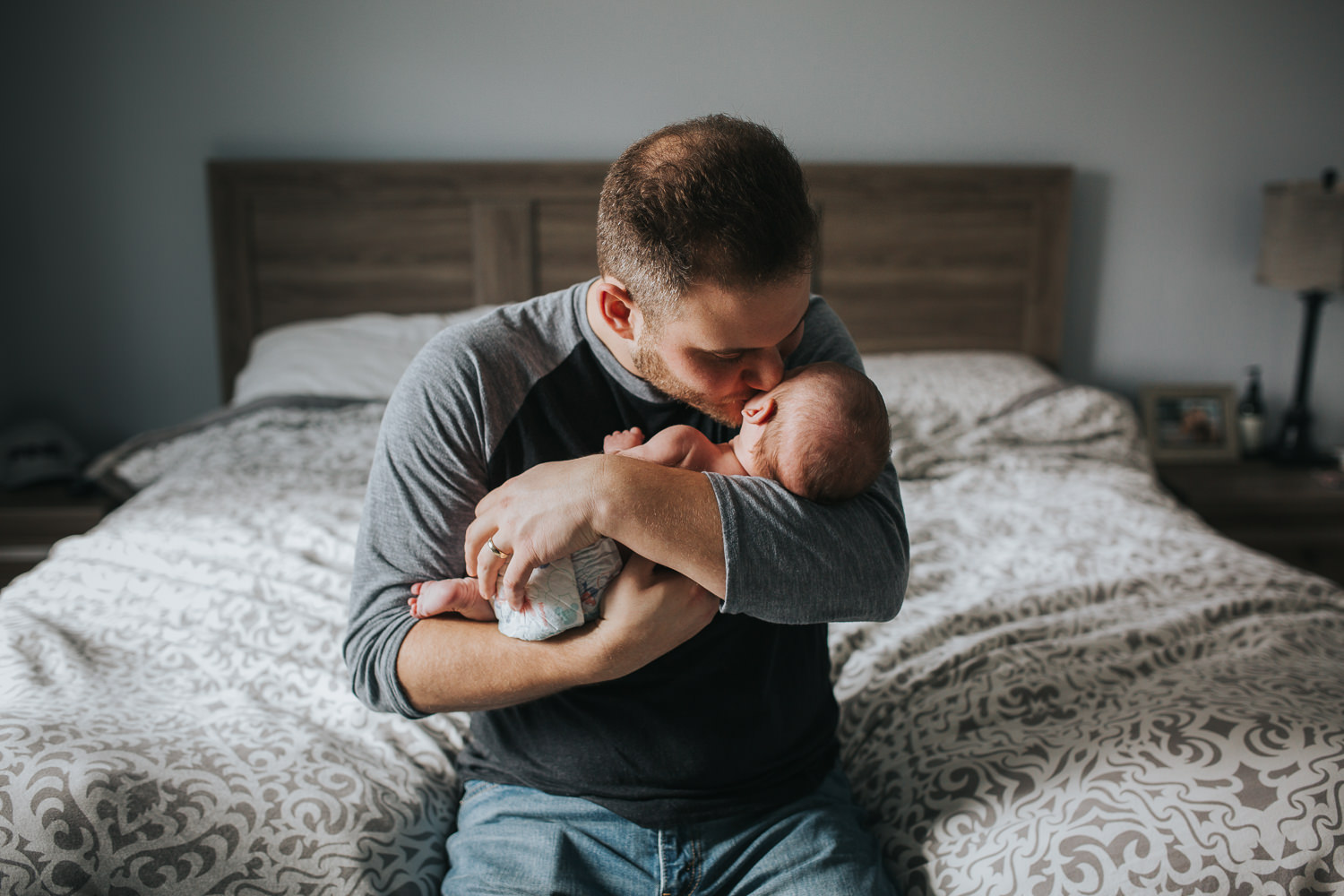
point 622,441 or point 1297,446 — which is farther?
point 1297,446

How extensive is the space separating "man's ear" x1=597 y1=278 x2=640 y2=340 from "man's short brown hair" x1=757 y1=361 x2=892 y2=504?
0.17m

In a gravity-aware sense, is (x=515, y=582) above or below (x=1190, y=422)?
above

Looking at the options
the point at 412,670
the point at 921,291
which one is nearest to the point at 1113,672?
the point at 412,670

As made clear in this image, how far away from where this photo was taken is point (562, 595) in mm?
859

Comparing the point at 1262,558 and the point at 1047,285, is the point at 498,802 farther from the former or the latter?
the point at 1047,285

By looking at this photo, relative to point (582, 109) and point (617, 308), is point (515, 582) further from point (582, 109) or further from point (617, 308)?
point (582, 109)

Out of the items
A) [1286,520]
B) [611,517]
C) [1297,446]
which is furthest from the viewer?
[1297,446]

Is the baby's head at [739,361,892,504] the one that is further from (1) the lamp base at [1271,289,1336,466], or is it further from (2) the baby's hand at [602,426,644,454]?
(1) the lamp base at [1271,289,1336,466]

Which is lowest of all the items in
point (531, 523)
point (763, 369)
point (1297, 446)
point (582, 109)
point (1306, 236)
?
point (1297, 446)

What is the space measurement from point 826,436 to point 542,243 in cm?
222

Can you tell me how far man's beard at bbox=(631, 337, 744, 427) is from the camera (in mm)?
955

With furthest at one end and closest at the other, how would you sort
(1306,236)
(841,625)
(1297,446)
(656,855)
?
(1297,446) < (1306,236) < (841,625) < (656,855)

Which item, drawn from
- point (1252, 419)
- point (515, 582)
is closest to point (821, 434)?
point (515, 582)

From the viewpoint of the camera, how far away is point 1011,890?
891mm
